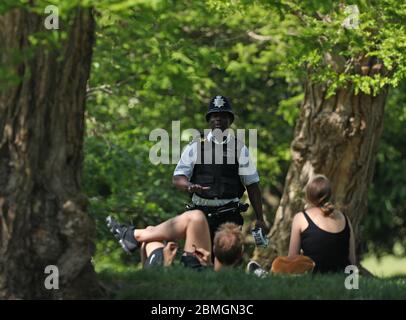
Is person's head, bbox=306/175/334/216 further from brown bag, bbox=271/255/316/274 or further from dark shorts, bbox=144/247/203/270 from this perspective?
dark shorts, bbox=144/247/203/270

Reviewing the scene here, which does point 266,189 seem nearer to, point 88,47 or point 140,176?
point 140,176

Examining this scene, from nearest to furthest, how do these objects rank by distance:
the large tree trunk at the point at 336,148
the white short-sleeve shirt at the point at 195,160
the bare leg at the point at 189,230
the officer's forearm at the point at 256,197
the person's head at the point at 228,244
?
the person's head at the point at 228,244 < the bare leg at the point at 189,230 < the white short-sleeve shirt at the point at 195,160 < the officer's forearm at the point at 256,197 < the large tree trunk at the point at 336,148

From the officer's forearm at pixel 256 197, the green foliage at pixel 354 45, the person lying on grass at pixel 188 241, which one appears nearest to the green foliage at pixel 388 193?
the green foliage at pixel 354 45

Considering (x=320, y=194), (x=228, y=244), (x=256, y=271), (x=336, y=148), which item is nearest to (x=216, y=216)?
(x=256, y=271)

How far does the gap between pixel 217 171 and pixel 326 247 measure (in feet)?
4.82

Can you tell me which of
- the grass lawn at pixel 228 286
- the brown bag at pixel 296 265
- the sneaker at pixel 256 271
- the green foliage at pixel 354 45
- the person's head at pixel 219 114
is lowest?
the grass lawn at pixel 228 286

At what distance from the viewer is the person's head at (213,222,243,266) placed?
9.88m

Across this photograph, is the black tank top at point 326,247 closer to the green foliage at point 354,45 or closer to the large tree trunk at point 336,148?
the green foliage at point 354,45

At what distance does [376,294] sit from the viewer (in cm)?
920

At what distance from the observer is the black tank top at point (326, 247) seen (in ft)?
34.7

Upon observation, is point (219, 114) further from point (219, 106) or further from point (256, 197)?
point (256, 197)
